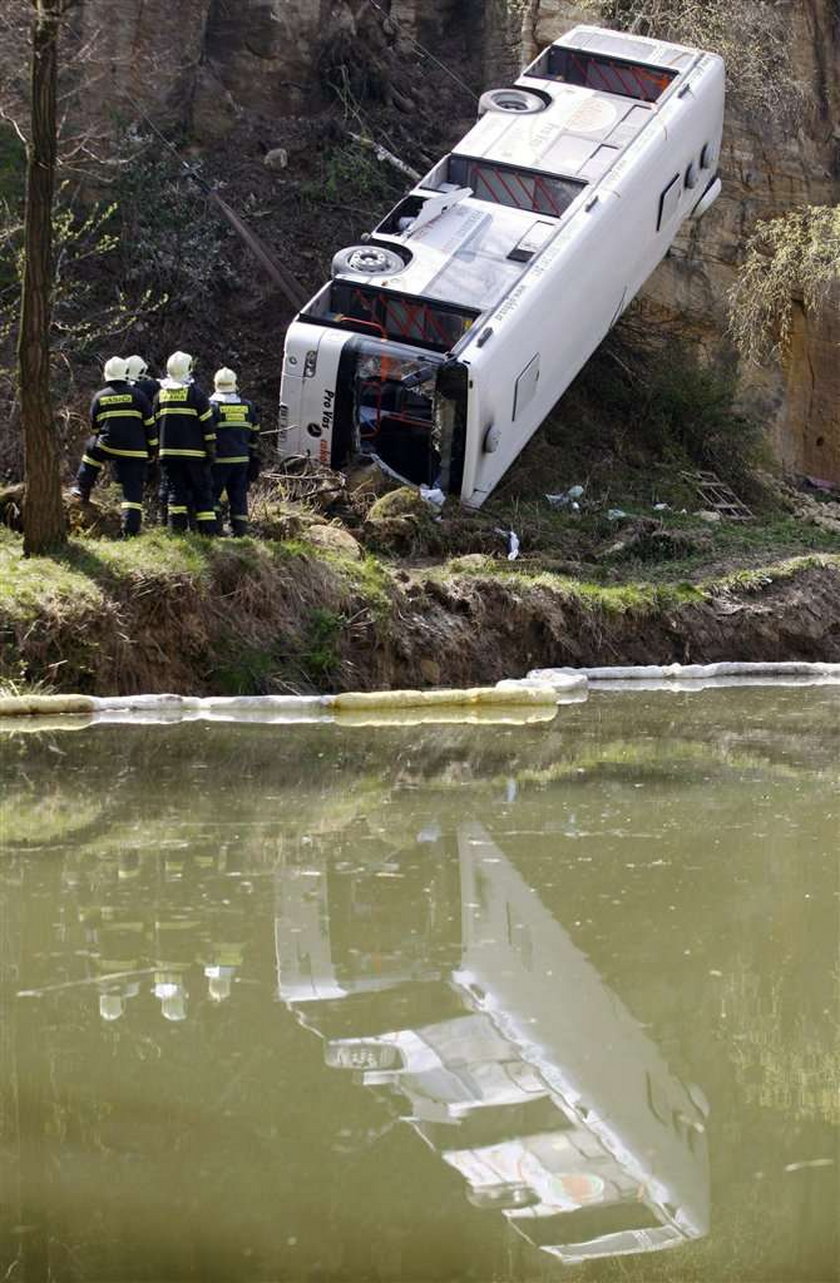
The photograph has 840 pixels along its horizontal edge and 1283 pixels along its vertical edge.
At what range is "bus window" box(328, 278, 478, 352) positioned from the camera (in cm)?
1747

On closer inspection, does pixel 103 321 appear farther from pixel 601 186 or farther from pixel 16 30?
pixel 601 186

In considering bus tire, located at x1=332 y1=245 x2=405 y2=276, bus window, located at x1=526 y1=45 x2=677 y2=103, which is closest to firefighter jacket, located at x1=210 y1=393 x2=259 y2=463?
bus tire, located at x1=332 y1=245 x2=405 y2=276

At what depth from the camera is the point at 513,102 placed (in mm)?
20172

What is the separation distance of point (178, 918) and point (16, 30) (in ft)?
47.2

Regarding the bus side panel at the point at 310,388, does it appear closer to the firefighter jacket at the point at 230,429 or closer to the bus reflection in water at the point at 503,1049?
the firefighter jacket at the point at 230,429

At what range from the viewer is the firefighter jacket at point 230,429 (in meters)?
14.9

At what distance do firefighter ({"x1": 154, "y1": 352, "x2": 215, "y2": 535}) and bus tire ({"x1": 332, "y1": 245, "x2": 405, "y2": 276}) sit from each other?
12.3 feet

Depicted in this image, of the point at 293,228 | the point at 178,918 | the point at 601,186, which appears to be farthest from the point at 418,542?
the point at 178,918

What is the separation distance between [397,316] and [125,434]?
4185mm

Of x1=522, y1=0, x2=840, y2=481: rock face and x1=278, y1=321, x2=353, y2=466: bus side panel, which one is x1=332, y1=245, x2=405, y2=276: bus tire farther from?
x1=522, y1=0, x2=840, y2=481: rock face

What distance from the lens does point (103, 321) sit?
64.2 feet

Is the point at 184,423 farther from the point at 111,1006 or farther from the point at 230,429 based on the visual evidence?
the point at 111,1006

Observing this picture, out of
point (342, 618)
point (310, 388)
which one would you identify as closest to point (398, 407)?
point (310, 388)

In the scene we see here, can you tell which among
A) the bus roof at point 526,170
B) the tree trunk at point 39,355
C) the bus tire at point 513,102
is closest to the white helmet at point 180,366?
the tree trunk at point 39,355
